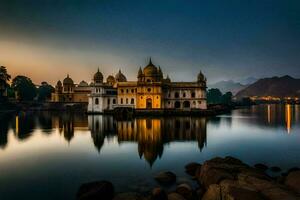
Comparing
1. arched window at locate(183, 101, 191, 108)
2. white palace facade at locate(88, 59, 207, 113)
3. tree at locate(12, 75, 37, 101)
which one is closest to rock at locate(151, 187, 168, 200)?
white palace facade at locate(88, 59, 207, 113)

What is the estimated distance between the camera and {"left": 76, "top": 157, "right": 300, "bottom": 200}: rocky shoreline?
12.8m

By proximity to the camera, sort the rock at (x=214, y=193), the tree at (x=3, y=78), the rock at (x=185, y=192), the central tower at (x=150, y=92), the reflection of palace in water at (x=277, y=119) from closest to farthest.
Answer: the rock at (x=214, y=193) < the rock at (x=185, y=192) < the reflection of palace in water at (x=277, y=119) < the central tower at (x=150, y=92) < the tree at (x=3, y=78)

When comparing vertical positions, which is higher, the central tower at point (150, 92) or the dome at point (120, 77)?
the dome at point (120, 77)

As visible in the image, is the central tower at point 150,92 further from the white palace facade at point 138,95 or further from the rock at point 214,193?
the rock at point 214,193

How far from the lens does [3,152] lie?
1153 inches

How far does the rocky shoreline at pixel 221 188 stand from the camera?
41.8ft

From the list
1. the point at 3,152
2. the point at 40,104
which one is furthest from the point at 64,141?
the point at 40,104

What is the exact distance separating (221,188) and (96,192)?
710 cm

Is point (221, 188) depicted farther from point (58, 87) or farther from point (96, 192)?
point (58, 87)

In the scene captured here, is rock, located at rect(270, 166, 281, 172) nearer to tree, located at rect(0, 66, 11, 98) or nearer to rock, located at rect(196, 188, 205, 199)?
rock, located at rect(196, 188, 205, 199)

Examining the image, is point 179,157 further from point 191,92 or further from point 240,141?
point 191,92

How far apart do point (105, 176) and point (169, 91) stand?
2491 inches

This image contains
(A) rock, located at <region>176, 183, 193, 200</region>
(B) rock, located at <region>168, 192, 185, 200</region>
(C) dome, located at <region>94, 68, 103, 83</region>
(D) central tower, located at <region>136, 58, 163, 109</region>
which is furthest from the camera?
(C) dome, located at <region>94, 68, 103, 83</region>

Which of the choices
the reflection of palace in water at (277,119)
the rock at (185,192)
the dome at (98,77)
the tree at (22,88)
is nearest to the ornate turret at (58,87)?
the tree at (22,88)
